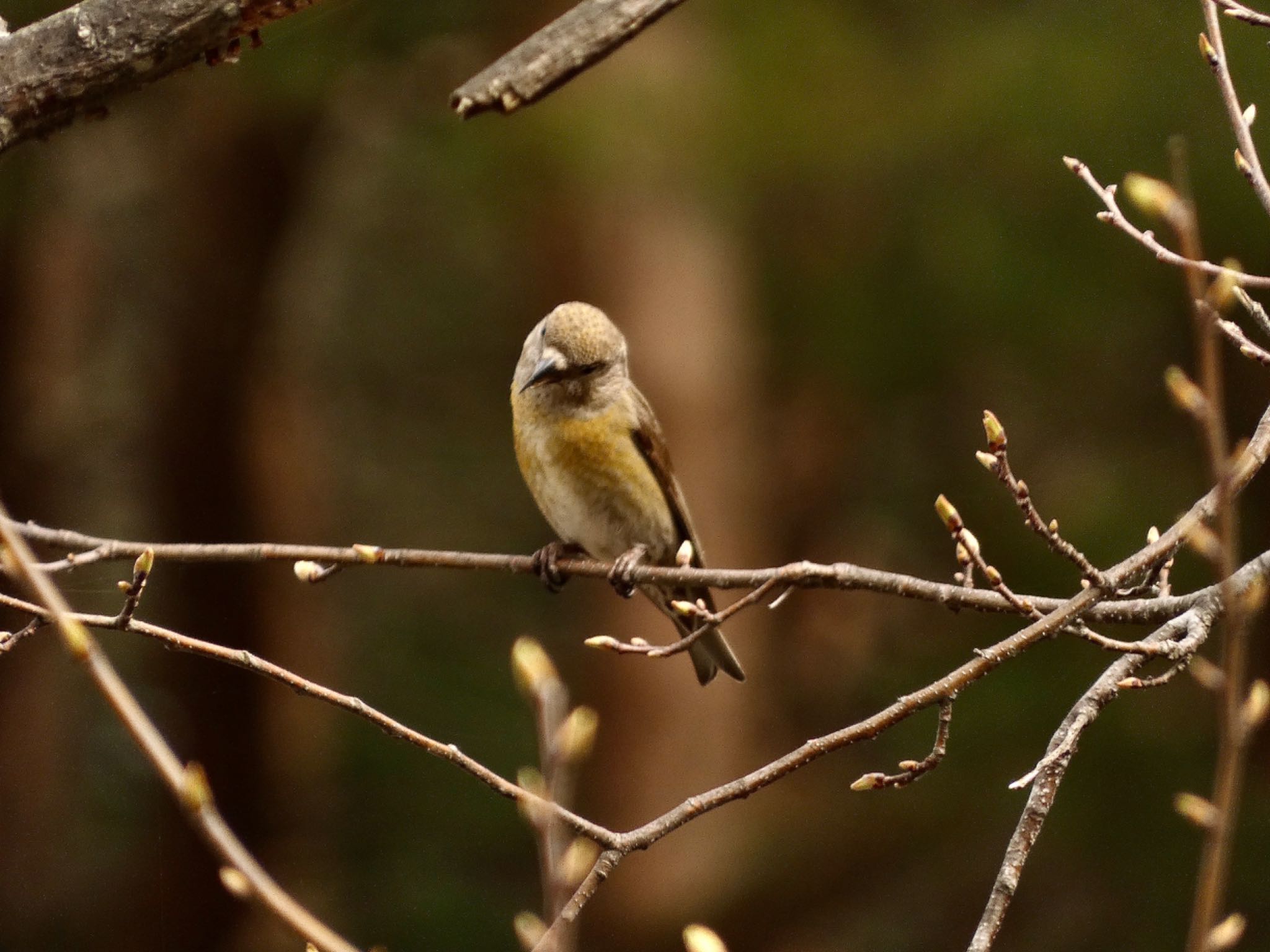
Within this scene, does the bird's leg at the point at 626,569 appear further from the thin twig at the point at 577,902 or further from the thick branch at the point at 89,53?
the thick branch at the point at 89,53

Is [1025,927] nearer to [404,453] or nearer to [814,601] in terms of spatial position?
[814,601]

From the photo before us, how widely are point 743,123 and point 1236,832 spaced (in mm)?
3285

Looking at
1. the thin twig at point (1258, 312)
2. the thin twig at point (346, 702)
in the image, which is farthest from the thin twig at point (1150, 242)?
the thin twig at point (346, 702)

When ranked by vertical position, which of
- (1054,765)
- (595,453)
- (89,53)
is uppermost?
(89,53)

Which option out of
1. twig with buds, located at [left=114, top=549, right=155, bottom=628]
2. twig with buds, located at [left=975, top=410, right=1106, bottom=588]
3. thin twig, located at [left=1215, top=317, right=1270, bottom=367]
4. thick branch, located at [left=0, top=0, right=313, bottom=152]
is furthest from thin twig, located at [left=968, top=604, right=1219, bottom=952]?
thick branch, located at [left=0, top=0, right=313, bottom=152]

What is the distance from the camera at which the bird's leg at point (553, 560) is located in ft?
9.93

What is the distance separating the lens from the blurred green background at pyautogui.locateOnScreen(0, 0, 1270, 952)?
583cm

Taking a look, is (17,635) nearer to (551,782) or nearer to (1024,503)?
(551,782)

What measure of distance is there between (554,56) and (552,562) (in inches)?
49.8

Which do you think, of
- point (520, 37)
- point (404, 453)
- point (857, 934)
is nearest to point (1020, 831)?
point (520, 37)

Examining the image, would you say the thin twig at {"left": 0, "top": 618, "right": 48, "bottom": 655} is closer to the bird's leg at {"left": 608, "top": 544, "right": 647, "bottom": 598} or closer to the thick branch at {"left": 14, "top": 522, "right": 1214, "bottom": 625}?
Answer: the thick branch at {"left": 14, "top": 522, "right": 1214, "bottom": 625}

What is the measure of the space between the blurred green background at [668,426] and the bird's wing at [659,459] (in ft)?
5.74

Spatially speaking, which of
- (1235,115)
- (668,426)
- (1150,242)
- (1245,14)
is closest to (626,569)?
(1150,242)

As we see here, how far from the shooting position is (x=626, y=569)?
302cm
